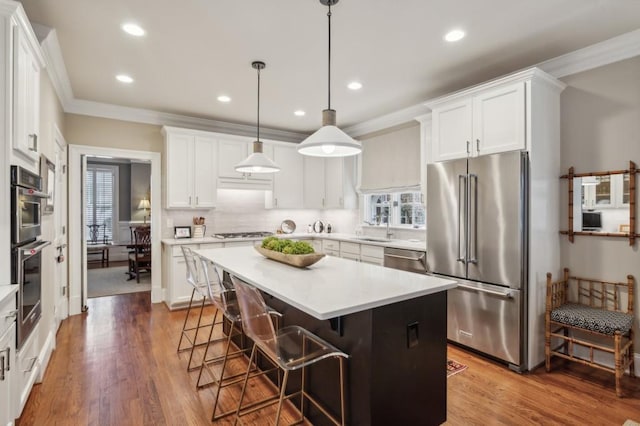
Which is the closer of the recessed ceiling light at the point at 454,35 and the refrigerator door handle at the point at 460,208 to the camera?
the recessed ceiling light at the point at 454,35

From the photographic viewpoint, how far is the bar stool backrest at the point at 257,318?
1.83 m

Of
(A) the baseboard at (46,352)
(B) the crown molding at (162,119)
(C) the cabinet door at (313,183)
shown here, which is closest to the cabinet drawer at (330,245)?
(C) the cabinet door at (313,183)

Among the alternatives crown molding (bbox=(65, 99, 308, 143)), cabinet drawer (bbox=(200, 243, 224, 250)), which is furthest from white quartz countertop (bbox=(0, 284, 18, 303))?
crown molding (bbox=(65, 99, 308, 143))

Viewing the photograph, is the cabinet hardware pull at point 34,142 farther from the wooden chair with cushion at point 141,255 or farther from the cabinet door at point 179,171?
the wooden chair with cushion at point 141,255

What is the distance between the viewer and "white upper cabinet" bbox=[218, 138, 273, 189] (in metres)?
5.17

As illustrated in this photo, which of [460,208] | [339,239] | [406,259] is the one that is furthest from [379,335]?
[339,239]

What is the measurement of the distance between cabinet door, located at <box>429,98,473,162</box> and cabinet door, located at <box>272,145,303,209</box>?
2725 mm

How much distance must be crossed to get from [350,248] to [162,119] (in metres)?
3.23

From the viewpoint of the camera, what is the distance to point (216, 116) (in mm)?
5109

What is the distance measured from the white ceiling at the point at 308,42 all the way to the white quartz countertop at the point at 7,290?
1853mm

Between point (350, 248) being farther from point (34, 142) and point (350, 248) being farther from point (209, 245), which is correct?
point (34, 142)

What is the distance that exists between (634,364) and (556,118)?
84.4 inches

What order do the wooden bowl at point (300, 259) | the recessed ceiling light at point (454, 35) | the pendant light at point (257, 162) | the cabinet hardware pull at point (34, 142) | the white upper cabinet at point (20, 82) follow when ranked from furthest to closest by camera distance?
the pendant light at point (257, 162) → the recessed ceiling light at point (454, 35) → the wooden bowl at point (300, 259) → the cabinet hardware pull at point (34, 142) → the white upper cabinet at point (20, 82)

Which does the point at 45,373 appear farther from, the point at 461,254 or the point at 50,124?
the point at 461,254
